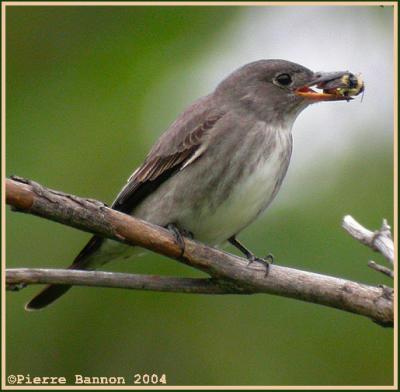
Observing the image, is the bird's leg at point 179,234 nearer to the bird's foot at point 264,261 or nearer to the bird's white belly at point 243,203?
the bird's white belly at point 243,203

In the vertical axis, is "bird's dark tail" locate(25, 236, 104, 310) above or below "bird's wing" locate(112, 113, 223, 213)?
below

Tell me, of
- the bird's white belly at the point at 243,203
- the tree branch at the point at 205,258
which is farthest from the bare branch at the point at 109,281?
the bird's white belly at the point at 243,203

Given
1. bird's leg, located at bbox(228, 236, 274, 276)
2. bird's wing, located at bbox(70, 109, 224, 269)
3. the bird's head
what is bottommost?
bird's leg, located at bbox(228, 236, 274, 276)

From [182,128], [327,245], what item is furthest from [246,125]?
[327,245]

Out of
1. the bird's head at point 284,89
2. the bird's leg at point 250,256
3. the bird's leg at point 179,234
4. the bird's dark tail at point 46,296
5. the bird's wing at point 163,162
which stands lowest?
the bird's dark tail at point 46,296

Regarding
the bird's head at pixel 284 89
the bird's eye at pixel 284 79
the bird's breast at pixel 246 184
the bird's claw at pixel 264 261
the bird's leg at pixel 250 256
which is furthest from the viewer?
the bird's eye at pixel 284 79

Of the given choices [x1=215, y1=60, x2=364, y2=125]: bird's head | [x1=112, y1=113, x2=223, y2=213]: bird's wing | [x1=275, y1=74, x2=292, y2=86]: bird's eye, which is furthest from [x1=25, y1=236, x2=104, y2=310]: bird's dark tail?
[x1=275, y1=74, x2=292, y2=86]: bird's eye

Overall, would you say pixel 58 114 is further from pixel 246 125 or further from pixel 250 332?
pixel 250 332

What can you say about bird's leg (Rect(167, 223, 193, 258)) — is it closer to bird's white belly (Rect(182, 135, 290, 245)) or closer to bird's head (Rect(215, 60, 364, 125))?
bird's white belly (Rect(182, 135, 290, 245))

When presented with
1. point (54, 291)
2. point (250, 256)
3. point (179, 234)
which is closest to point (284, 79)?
point (250, 256)
